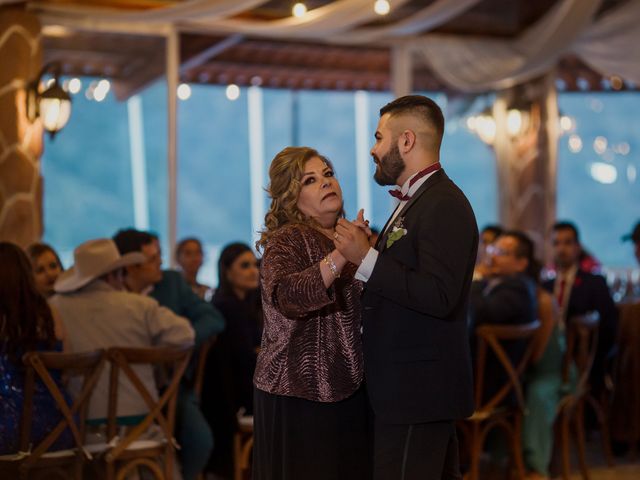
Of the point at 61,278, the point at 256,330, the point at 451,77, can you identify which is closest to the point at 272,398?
the point at 61,278

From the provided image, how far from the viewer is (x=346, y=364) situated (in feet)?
9.70

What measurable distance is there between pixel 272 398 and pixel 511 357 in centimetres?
235

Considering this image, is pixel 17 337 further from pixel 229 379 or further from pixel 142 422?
pixel 229 379

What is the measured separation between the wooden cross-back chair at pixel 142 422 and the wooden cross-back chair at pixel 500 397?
154cm

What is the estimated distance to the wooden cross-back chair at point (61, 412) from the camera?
3729 millimetres

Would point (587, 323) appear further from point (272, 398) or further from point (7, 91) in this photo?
point (7, 91)

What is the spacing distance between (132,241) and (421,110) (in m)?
2.45

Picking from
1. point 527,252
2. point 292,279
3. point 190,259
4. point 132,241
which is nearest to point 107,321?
point 132,241

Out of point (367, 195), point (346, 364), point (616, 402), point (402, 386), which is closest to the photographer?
point (402, 386)

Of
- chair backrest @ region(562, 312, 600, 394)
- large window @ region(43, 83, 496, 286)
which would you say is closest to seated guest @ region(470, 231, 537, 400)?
chair backrest @ region(562, 312, 600, 394)

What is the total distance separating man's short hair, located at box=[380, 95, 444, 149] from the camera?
2.84 meters

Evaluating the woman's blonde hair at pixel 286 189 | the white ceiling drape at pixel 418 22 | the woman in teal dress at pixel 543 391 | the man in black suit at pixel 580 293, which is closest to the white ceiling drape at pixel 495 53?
the white ceiling drape at pixel 418 22

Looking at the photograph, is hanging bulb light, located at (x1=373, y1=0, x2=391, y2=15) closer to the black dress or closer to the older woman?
the black dress

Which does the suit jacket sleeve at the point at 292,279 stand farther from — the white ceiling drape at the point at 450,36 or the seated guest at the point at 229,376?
the white ceiling drape at the point at 450,36
